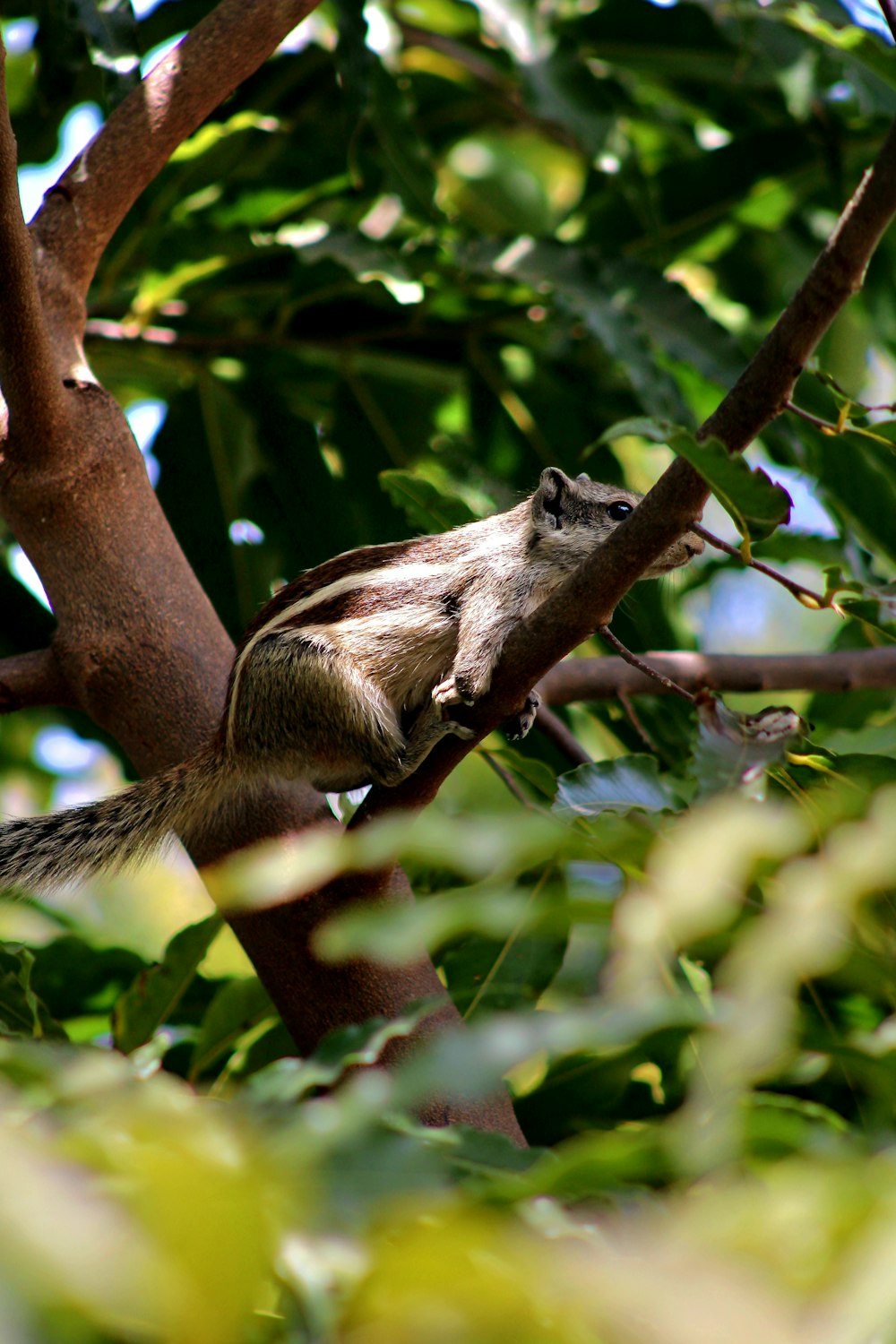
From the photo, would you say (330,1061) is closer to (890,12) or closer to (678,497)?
(678,497)

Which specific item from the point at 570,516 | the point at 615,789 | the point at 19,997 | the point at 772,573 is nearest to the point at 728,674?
the point at 570,516

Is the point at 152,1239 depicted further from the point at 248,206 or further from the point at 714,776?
the point at 248,206

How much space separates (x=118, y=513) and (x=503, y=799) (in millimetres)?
1753

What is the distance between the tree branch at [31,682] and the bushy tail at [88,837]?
0.28 metres

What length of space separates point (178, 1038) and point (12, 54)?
135 inches

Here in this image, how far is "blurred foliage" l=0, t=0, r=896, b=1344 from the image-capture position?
0.62 meters

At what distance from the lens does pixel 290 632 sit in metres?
2.87

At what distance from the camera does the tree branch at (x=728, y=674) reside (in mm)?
3029

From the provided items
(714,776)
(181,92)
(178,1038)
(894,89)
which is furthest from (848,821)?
(894,89)

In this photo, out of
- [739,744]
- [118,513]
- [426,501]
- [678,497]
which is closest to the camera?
[739,744]

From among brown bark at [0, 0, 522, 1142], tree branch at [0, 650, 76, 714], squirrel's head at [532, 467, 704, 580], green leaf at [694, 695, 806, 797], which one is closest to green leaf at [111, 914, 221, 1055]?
brown bark at [0, 0, 522, 1142]

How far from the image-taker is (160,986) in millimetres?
2545

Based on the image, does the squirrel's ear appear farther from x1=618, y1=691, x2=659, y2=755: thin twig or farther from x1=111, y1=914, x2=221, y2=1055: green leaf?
x1=111, y1=914, x2=221, y2=1055: green leaf

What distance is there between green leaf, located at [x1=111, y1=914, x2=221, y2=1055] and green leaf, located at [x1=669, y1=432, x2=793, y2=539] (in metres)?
1.38
